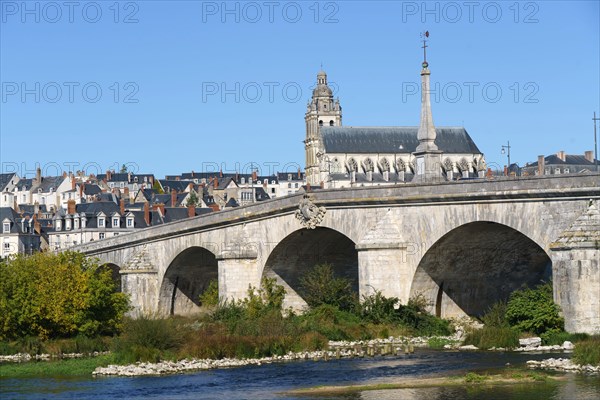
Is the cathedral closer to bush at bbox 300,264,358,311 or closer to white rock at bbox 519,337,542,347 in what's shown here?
bush at bbox 300,264,358,311

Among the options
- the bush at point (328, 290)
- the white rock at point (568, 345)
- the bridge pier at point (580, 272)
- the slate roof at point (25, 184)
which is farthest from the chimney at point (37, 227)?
the white rock at point (568, 345)

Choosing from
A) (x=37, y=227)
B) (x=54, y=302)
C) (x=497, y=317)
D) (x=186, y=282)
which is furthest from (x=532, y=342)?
(x=37, y=227)

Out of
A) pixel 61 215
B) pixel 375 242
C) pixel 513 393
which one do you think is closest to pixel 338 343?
pixel 375 242

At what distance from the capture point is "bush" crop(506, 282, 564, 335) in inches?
1813

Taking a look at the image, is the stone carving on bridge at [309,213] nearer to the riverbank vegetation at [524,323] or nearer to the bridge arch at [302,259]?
the bridge arch at [302,259]

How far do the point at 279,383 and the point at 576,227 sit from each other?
11.9m

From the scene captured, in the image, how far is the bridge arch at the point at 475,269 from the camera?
52531mm

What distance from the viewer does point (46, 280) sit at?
5672 cm

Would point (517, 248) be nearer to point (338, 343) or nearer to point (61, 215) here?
point (338, 343)

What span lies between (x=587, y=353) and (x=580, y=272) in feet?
14.9

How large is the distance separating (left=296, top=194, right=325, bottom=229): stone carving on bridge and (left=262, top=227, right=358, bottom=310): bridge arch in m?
2.20

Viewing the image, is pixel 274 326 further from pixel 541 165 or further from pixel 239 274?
pixel 541 165

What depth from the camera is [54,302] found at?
5581cm

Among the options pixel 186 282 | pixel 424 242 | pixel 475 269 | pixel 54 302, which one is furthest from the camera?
pixel 186 282
